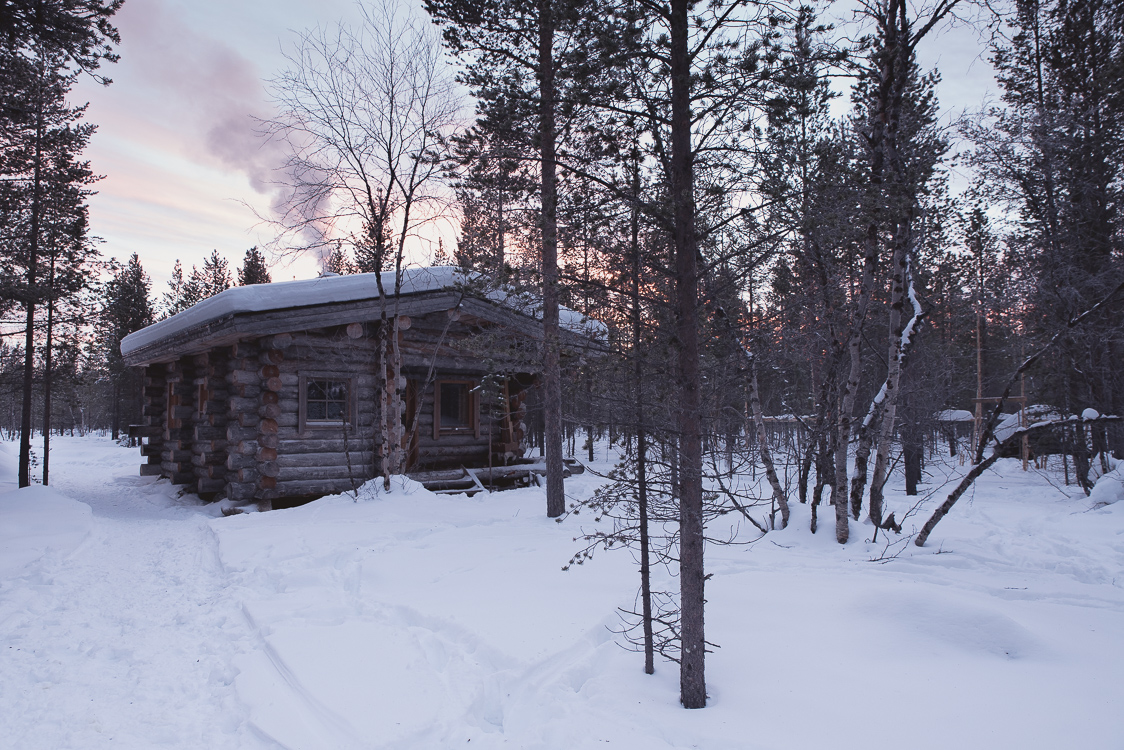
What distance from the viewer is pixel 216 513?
1083 centimetres

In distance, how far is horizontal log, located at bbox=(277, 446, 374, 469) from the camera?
11.2 metres

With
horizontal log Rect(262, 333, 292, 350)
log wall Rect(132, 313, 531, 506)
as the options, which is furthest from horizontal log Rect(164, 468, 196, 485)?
horizontal log Rect(262, 333, 292, 350)

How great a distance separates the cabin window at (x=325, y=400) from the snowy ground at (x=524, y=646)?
3825 millimetres

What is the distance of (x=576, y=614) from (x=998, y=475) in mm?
21153

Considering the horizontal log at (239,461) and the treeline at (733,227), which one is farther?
the horizontal log at (239,461)

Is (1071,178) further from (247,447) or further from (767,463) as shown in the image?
(247,447)

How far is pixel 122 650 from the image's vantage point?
4531mm

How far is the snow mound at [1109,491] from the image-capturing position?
35.9 feet

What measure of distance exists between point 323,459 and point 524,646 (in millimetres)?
8472

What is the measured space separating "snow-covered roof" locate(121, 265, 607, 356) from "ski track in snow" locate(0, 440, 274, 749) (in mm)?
3939

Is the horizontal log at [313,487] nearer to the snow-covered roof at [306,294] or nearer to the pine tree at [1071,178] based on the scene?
the snow-covered roof at [306,294]

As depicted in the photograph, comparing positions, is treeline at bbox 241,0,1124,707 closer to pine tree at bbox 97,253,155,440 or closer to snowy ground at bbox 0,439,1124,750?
snowy ground at bbox 0,439,1124,750

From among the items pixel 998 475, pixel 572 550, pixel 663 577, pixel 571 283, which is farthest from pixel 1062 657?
pixel 998 475

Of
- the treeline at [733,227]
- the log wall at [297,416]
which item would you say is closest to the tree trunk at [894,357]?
the treeline at [733,227]
